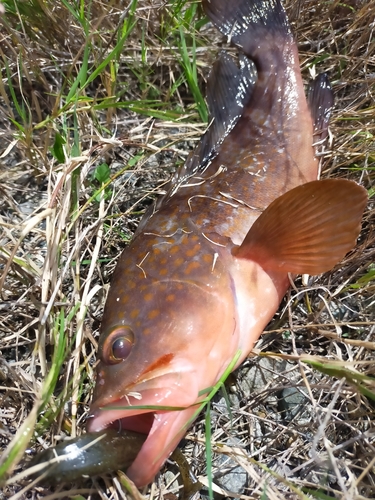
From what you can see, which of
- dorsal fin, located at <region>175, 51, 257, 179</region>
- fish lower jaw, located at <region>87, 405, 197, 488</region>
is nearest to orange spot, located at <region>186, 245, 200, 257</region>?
dorsal fin, located at <region>175, 51, 257, 179</region>

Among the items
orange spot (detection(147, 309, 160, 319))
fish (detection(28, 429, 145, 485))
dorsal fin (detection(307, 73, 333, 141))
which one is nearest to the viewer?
fish (detection(28, 429, 145, 485))

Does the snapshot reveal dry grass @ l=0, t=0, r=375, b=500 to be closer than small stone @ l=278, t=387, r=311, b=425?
Yes

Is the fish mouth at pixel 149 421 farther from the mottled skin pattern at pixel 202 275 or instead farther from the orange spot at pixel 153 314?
the orange spot at pixel 153 314

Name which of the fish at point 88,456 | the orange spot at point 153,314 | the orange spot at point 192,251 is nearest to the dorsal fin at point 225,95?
→ the orange spot at point 192,251

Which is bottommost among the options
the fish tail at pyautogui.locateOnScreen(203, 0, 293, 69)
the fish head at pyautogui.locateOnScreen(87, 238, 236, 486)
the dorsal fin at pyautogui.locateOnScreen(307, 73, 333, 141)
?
the fish head at pyautogui.locateOnScreen(87, 238, 236, 486)

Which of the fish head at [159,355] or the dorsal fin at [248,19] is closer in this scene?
the fish head at [159,355]

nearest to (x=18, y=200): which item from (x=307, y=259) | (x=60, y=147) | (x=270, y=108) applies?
(x=60, y=147)

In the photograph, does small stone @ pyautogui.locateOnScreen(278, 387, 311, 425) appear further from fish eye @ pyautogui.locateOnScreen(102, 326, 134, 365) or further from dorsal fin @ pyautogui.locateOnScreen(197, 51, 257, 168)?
dorsal fin @ pyautogui.locateOnScreen(197, 51, 257, 168)
